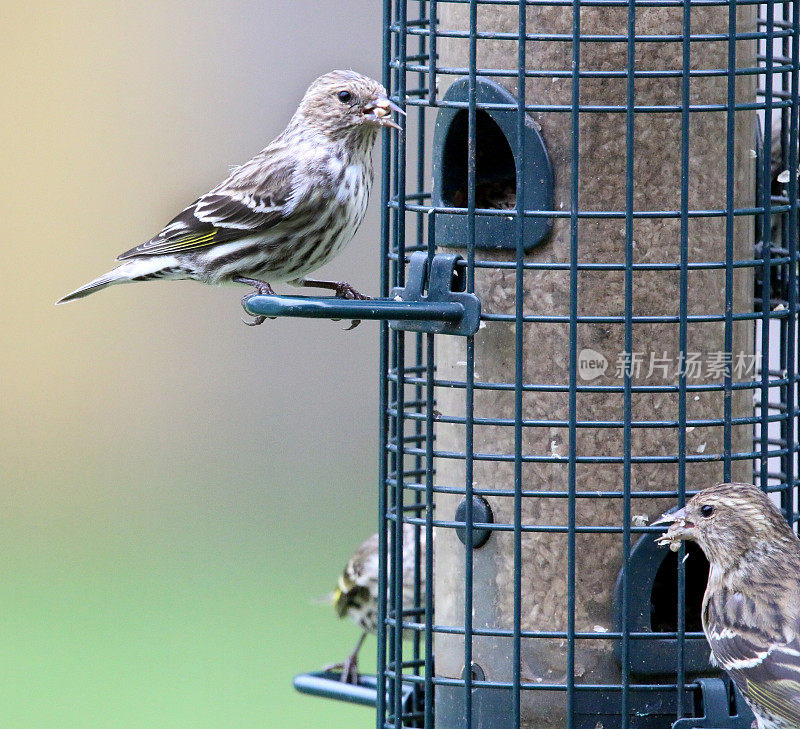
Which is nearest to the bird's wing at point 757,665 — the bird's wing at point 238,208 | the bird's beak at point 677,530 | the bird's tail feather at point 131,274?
the bird's beak at point 677,530

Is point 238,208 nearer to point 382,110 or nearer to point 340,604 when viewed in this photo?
point 382,110

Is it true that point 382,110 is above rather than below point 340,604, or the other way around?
above

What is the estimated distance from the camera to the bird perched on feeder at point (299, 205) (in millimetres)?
8023

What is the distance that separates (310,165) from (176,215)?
2.96ft

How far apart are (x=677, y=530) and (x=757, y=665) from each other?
0.63 m

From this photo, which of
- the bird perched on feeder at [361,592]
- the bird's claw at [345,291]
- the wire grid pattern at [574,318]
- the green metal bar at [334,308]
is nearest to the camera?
the green metal bar at [334,308]

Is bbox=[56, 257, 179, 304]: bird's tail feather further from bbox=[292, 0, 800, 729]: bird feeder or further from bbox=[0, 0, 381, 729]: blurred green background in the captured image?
bbox=[0, 0, 381, 729]: blurred green background

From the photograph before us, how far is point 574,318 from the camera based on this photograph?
6.92 m

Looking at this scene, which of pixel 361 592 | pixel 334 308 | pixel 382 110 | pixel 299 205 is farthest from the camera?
pixel 361 592

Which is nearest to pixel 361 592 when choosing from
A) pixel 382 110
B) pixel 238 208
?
pixel 238 208

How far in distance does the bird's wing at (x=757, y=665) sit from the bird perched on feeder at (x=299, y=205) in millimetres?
2312

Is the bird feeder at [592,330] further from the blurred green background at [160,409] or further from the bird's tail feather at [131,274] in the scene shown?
the blurred green background at [160,409]

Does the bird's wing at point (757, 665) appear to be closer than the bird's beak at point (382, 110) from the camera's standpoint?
Yes

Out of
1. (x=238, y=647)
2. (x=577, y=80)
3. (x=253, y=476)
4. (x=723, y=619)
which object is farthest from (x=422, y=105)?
(x=253, y=476)
